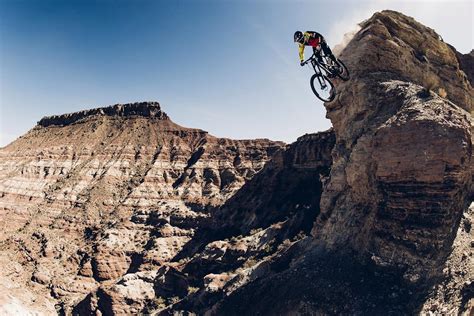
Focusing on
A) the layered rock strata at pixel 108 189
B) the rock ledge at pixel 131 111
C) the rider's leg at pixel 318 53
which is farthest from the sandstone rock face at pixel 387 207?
the rock ledge at pixel 131 111

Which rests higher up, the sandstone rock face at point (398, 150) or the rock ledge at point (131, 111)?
the rock ledge at point (131, 111)

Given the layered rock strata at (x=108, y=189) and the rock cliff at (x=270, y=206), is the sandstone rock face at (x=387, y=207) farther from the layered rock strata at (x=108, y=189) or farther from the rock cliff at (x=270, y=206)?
the layered rock strata at (x=108, y=189)

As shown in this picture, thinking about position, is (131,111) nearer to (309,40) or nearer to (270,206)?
(270,206)

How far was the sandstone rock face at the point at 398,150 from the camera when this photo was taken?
2650cm

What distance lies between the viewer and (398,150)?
28.1 m

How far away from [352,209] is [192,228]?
44.6 meters

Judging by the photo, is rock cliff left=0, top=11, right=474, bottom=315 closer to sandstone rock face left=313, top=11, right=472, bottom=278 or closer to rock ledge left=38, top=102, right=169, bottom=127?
sandstone rock face left=313, top=11, right=472, bottom=278

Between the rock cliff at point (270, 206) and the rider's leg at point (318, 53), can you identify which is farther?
the rock cliff at point (270, 206)

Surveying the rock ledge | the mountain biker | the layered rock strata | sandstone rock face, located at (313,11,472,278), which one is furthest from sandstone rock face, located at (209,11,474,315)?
the rock ledge

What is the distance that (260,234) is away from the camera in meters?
51.6

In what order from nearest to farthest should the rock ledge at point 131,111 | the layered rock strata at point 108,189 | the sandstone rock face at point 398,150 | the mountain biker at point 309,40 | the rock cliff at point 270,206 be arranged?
the mountain biker at point 309,40
the sandstone rock face at point 398,150
the rock cliff at point 270,206
the layered rock strata at point 108,189
the rock ledge at point 131,111

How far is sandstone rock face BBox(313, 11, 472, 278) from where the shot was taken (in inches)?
1043

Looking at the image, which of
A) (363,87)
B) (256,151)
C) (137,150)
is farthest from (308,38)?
(137,150)

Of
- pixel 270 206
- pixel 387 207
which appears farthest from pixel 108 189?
pixel 387 207
